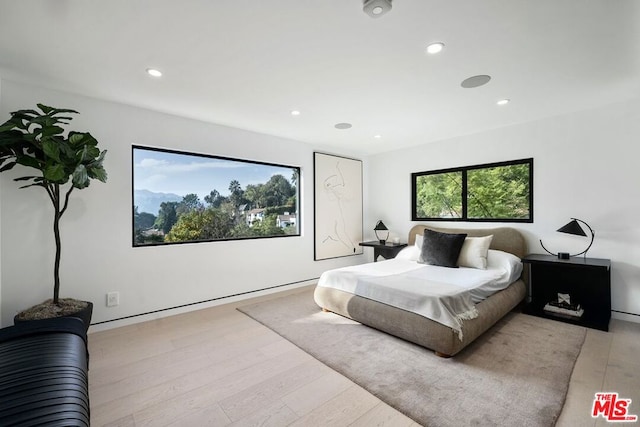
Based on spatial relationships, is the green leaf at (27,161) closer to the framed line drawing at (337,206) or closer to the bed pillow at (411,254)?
the framed line drawing at (337,206)

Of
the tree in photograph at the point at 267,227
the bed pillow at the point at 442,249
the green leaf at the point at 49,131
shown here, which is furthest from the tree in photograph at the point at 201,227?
the bed pillow at the point at 442,249

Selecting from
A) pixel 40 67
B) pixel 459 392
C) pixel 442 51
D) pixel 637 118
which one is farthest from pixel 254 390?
pixel 637 118

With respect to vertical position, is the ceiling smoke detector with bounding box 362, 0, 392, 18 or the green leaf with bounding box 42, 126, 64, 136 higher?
the ceiling smoke detector with bounding box 362, 0, 392, 18

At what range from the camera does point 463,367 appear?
221 centimetres

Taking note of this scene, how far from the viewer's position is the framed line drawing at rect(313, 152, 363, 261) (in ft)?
15.9

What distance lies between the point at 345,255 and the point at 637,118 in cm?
409

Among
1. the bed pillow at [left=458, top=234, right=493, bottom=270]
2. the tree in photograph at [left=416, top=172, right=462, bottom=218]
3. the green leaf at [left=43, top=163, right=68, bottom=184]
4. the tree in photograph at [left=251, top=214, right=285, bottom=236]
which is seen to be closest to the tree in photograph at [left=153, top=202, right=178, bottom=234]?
the tree in photograph at [left=251, top=214, right=285, bottom=236]

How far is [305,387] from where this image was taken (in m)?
2.00

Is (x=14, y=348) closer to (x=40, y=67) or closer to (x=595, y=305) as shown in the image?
(x=40, y=67)

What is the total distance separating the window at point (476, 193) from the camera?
3.84 metres

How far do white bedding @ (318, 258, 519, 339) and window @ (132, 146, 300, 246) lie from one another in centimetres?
150

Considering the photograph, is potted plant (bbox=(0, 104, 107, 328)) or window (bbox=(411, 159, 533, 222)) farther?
window (bbox=(411, 159, 533, 222))

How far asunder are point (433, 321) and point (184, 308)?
9.28 feet

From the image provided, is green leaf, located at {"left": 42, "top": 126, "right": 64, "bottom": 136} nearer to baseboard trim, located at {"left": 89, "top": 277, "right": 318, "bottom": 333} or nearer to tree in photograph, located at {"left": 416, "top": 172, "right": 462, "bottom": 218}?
baseboard trim, located at {"left": 89, "top": 277, "right": 318, "bottom": 333}
